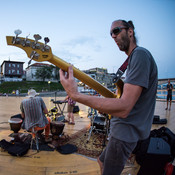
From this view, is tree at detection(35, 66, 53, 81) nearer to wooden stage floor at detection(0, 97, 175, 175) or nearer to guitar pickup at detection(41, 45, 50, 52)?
wooden stage floor at detection(0, 97, 175, 175)

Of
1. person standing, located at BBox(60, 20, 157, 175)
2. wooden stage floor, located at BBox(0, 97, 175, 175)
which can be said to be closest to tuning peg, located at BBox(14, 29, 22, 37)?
person standing, located at BBox(60, 20, 157, 175)

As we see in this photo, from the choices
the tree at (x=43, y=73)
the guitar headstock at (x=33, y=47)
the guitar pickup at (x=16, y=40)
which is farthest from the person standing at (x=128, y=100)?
the tree at (x=43, y=73)

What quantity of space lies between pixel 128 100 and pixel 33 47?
1.10m

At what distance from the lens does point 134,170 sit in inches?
116

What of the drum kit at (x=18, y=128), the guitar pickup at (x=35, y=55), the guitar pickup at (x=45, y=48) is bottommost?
the drum kit at (x=18, y=128)

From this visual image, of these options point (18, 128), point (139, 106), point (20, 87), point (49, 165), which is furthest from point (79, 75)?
point (20, 87)

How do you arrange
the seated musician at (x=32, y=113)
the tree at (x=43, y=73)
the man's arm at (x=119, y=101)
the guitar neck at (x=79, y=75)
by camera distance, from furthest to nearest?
the tree at (x=43, y=73) → the seated musician at (x=32, y=113) → the guitar neck at (x=79, y=75) → the man's arm at (x=119, y=101)

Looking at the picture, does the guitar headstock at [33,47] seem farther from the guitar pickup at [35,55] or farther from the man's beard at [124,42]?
the man's beard at [124,42]

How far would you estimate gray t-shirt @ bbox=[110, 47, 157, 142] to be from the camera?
3.21 ft

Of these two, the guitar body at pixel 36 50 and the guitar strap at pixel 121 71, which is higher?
the guitar body at pixel 36 50

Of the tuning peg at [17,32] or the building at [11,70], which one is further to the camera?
the building at [11,70]

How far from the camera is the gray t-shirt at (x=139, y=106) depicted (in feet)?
3.21

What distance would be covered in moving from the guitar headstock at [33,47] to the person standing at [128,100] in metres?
0.31

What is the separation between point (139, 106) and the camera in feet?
3.60
